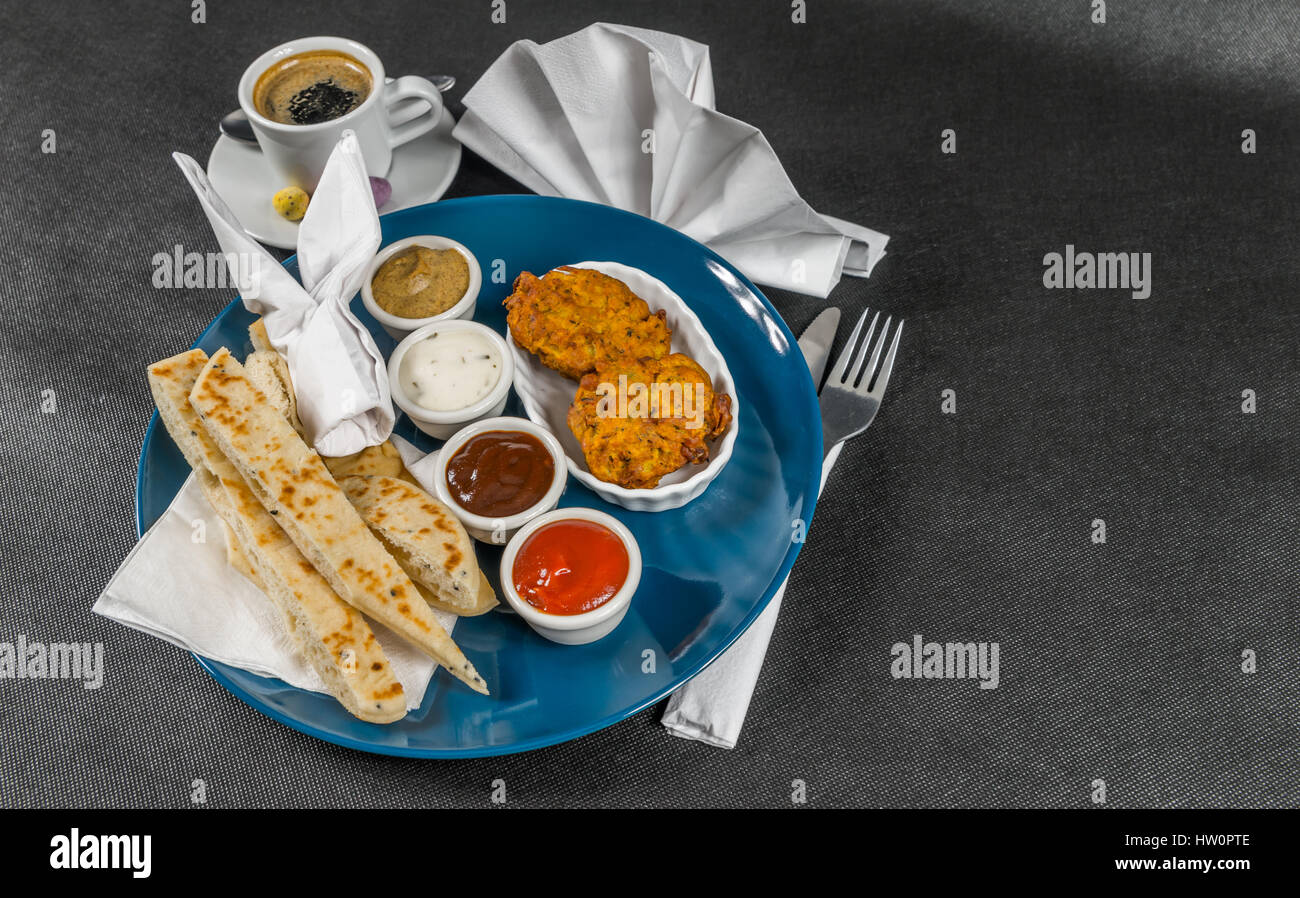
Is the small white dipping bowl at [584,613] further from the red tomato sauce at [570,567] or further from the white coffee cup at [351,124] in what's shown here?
the white coffee cup at [351,124]

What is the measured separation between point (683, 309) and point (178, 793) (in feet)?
4.91

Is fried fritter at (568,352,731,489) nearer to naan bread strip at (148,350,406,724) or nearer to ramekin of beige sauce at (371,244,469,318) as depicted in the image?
ramekin of beige sauce at (371,244,469,318)

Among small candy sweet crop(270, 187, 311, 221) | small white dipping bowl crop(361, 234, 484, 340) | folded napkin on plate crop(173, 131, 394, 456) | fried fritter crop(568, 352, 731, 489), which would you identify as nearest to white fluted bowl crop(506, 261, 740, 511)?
fried fritter crop(568, 352, 731, 489)

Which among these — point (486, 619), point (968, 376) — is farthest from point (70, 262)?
point (968, 376)

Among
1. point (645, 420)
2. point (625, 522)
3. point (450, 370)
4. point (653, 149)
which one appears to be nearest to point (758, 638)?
point (625, 522)

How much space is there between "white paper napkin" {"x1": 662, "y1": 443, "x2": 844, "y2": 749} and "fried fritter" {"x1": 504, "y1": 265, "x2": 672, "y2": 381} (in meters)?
0.65

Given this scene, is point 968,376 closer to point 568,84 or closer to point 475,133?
point 568,84

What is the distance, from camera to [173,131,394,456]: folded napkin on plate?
2.17 m

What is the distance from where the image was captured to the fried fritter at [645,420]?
7.22 ft

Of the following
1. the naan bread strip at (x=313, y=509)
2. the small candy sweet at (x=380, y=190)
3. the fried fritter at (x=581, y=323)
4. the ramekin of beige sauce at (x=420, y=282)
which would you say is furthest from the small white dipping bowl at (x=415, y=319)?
the naan bread strip at (x=313, y=509)

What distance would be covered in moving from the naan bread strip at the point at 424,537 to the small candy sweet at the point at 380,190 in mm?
903

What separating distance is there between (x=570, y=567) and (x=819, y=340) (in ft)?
2.99

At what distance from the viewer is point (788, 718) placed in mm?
2188

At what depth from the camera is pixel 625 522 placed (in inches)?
91.0
